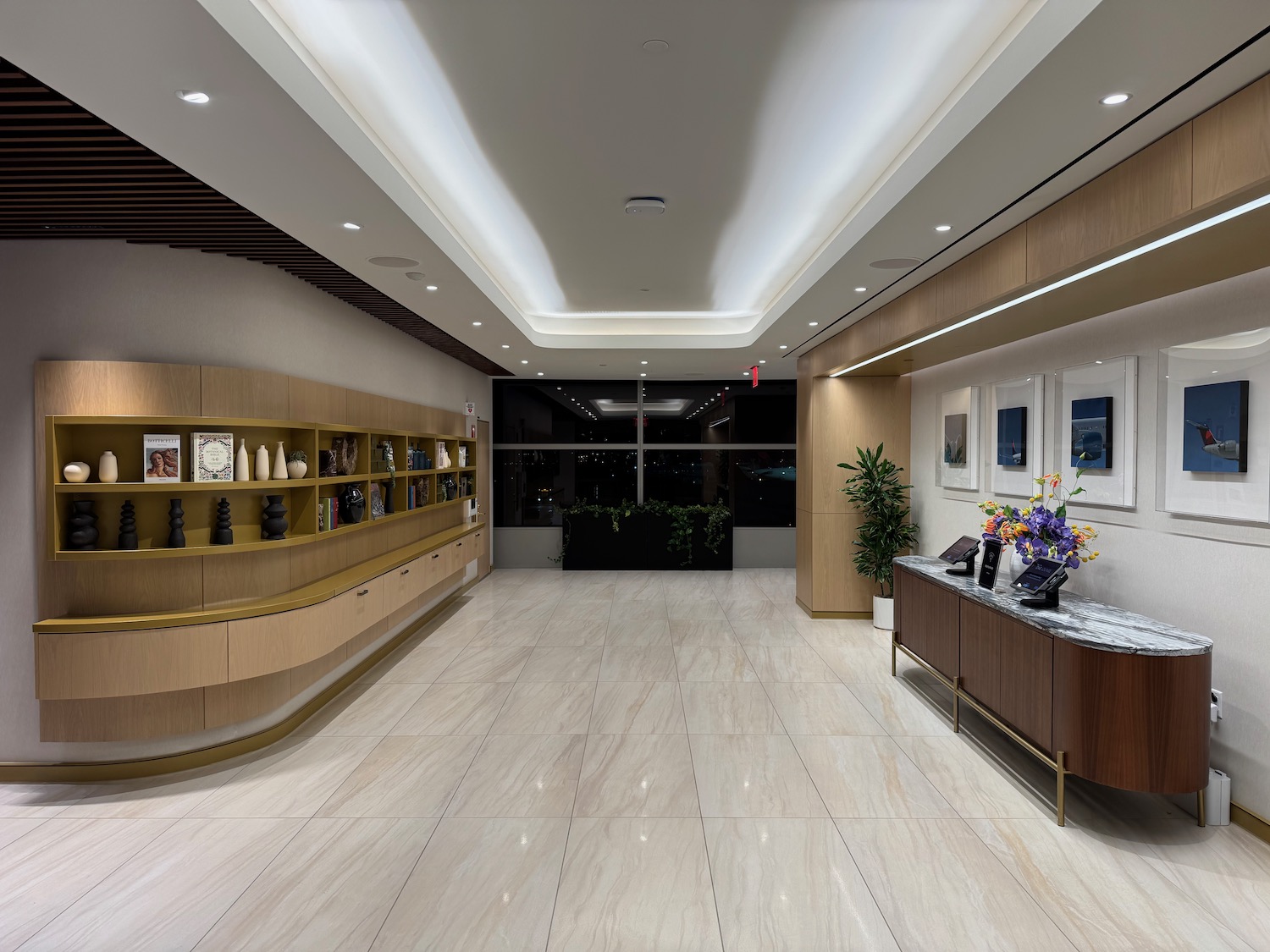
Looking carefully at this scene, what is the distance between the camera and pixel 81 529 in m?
3.48

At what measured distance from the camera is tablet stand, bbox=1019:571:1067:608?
3.58 meters

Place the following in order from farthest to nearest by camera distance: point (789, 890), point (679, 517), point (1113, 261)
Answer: point (679, 517) → point (1113, 261) → point (789, 890)

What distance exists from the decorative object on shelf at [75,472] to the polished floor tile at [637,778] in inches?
120

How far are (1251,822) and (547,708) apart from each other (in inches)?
148

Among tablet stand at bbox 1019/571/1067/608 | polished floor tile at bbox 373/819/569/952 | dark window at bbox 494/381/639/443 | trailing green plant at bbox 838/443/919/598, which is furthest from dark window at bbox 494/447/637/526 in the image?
polished floor tile at bbox 373/819/569/952

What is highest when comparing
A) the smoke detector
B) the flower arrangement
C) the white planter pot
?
the smoke detector

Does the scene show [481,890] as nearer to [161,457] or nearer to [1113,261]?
[161,457]

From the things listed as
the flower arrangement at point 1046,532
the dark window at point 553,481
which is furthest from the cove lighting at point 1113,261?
the dark window at point 553,481

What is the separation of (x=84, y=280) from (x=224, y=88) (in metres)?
2.27

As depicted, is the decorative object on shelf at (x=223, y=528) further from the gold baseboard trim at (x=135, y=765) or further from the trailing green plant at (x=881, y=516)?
the trailing green plant at (x=881, y=516)

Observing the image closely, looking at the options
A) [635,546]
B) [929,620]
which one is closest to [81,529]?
[929,620]

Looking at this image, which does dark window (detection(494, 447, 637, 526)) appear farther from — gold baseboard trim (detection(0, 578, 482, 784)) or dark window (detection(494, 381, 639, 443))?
gold baseboard trim (detection(0, 578, 482, 784))

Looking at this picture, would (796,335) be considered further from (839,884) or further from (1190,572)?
(839,884)

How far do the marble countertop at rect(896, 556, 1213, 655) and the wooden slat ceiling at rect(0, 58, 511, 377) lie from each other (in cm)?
443
